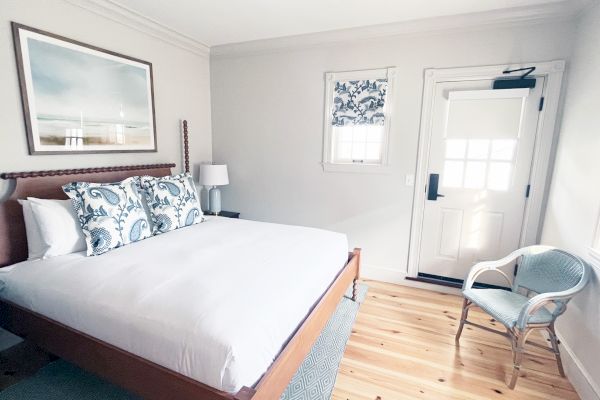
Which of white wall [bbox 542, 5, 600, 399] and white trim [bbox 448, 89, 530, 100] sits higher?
white trim [bbox 448, 89, 530, 100]

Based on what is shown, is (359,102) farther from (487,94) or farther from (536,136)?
(536,136)

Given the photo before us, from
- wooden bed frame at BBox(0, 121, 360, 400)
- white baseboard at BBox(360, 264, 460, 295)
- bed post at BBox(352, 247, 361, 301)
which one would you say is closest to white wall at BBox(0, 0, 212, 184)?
wooden bed frame at BBox(0, 121, 360, 400)

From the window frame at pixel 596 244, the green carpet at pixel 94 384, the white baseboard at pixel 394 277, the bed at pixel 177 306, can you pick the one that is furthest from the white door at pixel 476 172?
the green carpet at pixel 94 384

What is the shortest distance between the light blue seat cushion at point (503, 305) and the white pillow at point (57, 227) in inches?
112

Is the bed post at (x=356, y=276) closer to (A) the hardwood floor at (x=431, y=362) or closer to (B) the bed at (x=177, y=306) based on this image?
(A) the hardwood floor at (x=431, y=362)

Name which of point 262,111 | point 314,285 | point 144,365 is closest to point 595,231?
point 314,285

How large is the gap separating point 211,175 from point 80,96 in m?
1.40

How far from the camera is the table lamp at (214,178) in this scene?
11.3ft

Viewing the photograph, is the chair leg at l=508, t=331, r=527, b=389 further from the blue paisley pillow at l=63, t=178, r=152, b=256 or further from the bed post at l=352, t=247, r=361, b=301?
the blue paisley pillow at l=63, t=178, r=152, b=256

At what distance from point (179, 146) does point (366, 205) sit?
225cm

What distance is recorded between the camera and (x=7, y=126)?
2.03 m

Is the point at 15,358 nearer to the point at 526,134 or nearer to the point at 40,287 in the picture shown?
the point at 40,287

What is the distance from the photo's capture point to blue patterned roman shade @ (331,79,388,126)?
10.0 ft

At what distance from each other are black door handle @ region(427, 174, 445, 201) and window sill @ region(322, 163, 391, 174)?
0.42 m
